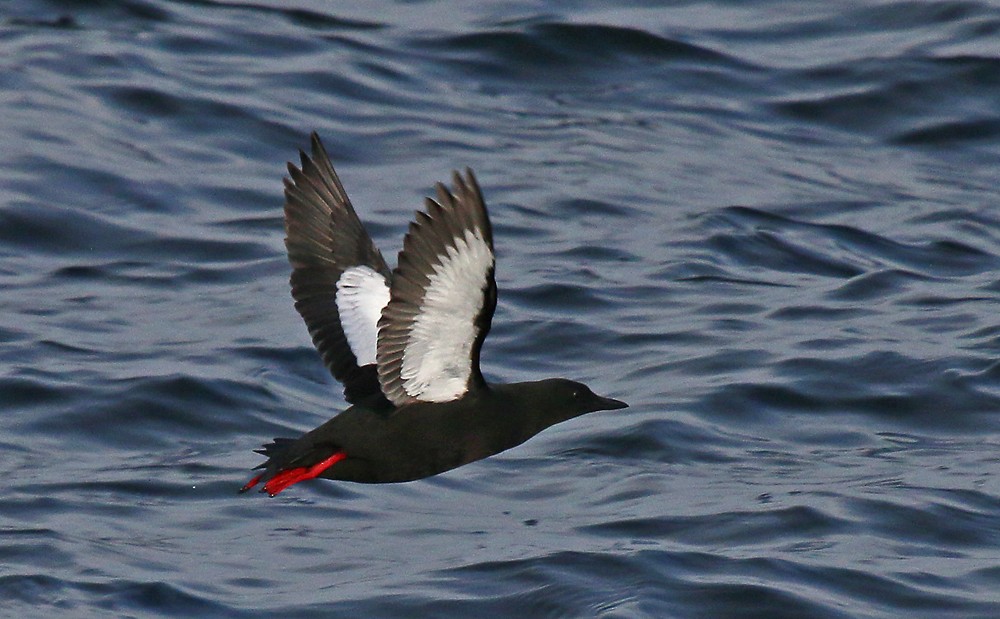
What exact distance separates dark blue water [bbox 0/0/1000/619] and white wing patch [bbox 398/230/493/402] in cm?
191

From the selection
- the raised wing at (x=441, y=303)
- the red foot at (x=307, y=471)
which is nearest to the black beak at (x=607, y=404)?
the raised wing at (x=441, y=303)

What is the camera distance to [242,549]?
8.59 m

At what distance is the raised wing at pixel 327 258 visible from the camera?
739 centimetres

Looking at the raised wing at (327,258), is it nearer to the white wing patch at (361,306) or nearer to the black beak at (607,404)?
the white wing patch at (361,306)

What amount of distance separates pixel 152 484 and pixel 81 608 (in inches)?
57.5

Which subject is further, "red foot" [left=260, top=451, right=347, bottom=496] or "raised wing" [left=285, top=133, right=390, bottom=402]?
"raised wing" [left=285, top=133, right=390, bottom=402]

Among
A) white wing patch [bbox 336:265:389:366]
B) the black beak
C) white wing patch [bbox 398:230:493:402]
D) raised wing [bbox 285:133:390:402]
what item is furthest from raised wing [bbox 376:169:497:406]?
raised wing [bbox 285:133:390:402]

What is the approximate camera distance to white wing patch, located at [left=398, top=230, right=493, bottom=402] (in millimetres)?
5793

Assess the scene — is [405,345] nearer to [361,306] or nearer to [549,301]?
[361,306]

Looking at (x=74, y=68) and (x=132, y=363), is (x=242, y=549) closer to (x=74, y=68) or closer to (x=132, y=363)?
(x=132, y=363)

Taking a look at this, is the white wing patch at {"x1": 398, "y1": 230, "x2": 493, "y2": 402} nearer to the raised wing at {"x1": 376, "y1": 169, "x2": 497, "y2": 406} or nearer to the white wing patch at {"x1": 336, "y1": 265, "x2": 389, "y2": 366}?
the raised wing at {"x1": 376, "y1": 169, "x2": 497, "y2": 406}

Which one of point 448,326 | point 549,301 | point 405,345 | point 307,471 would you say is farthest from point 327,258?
point 549,301

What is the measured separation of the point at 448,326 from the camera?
6.06 metres

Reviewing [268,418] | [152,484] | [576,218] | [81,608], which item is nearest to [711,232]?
[576,218]
